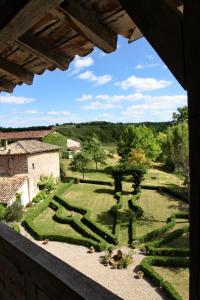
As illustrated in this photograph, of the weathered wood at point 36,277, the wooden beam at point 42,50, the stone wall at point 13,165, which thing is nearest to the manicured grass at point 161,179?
the stone wall at point 13,165

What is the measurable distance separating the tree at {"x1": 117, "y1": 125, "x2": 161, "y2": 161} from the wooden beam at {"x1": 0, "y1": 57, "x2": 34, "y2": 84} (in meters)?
41.0

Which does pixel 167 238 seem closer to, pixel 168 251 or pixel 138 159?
pixel 168 251

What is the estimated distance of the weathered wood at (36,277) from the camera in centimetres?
178

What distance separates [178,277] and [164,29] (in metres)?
16.1

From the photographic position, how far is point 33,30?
1.96 m

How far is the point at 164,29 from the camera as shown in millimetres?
1082

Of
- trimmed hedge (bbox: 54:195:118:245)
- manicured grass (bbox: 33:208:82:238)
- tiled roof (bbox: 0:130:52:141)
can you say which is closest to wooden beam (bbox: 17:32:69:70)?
trimmed hedge (bbox: 54:195:118:245)

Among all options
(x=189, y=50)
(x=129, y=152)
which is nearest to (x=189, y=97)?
(x=189, y=50)

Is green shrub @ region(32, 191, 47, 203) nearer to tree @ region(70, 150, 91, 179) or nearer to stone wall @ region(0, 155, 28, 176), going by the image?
stone wall @ region(0, 155, 28, 176)

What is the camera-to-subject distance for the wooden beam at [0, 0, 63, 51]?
4.63 ft

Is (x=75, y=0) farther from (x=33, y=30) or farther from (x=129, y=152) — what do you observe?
(x=129, y=152)

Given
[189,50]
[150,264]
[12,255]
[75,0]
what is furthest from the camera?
[150,264]

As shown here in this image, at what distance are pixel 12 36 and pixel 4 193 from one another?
949 inches

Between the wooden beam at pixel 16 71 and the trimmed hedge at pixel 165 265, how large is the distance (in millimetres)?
12413
